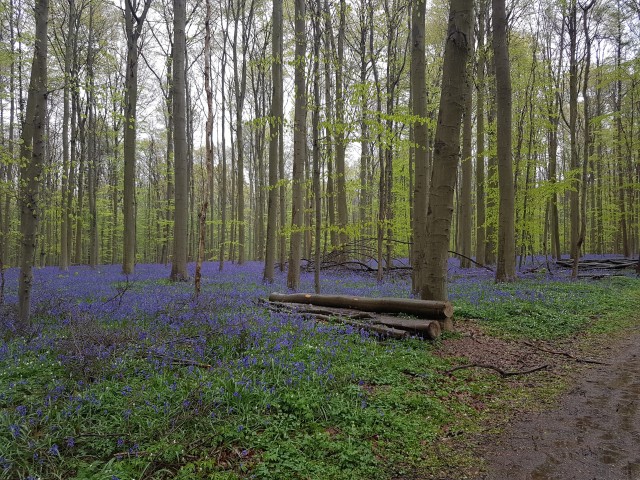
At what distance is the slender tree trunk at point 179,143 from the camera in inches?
541

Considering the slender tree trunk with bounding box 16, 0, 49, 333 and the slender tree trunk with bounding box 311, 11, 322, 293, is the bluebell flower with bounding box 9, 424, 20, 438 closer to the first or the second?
the slender tree trunk with bounding box 16, 0, 49, 333

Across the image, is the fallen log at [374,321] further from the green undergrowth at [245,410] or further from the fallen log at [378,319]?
the green undergrowth at [245,410]

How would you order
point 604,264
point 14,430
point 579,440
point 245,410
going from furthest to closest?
point 604,264, point 579,440, point 245,410, point 14,430

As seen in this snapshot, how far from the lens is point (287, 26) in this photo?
2275cm

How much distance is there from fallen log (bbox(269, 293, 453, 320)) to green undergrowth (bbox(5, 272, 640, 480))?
1.15m

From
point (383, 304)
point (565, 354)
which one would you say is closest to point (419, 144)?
point (383, 304)

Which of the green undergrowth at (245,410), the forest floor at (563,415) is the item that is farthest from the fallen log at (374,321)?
the green undergrowth at (245,410)

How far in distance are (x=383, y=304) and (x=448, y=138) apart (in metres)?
3.49

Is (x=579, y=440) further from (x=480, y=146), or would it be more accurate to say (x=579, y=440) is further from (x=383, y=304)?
(x=480, y=146)

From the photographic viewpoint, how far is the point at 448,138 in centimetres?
716

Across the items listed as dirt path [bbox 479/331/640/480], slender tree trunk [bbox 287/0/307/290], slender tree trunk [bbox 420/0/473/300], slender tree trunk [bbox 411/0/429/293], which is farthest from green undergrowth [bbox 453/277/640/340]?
slender tree trunk [bbox 287/0/307/290]

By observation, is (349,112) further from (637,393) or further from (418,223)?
(637,393)

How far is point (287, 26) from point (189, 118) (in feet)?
38.9

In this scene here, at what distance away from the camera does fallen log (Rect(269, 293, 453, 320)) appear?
6965mm
